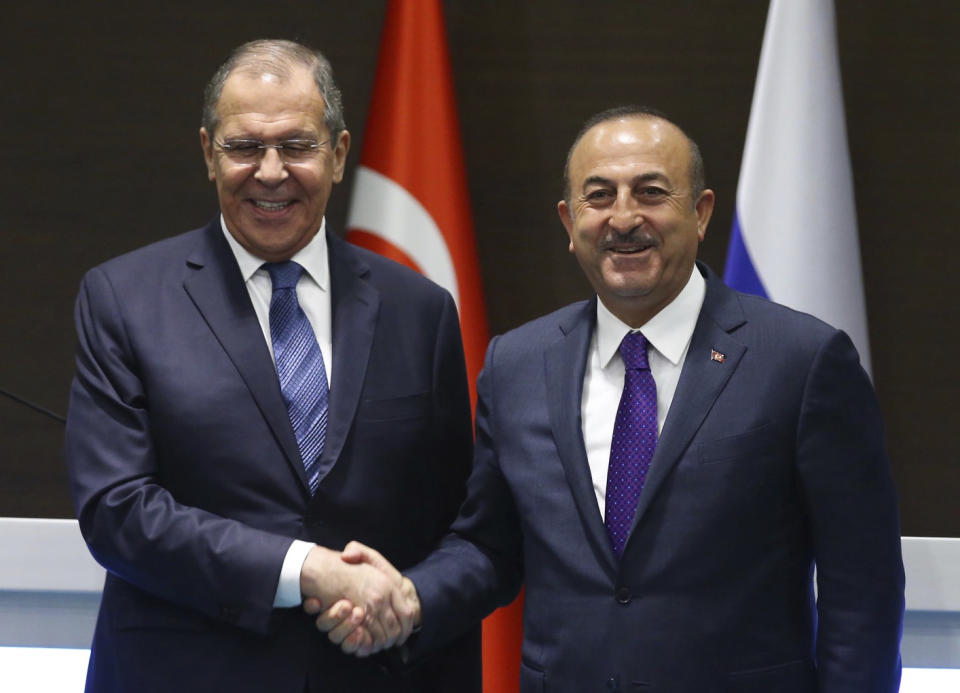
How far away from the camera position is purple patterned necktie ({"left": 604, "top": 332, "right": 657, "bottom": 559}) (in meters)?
2.06

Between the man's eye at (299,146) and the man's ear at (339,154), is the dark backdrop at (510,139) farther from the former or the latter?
the man's eye at (299,146)

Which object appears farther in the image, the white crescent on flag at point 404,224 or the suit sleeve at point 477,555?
the white crescent on flag at point 404,224

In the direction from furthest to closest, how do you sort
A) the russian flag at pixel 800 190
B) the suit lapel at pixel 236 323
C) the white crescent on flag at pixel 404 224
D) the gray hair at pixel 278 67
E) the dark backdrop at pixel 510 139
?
the dark backdrop at pixel 510 139 → the white crescent on flag at pixel 404 224 → the russian flag at pixel 800 190 → the gray hair at pixel 278 67 → the suit lapel at pixel 236 323

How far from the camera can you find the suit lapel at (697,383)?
6.66 ft

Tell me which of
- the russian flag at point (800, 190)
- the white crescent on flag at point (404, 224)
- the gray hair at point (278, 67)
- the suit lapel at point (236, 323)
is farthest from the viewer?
the white crescent on flag at point (404, 224)

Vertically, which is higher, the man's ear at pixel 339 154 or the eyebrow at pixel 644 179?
the man's ear at pixel 339 154

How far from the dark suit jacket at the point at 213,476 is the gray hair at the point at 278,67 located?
0.96ft

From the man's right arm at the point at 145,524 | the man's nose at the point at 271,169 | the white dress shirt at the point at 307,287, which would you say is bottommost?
the man's right arm at the point at 145,524

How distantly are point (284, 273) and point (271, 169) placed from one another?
204 mm

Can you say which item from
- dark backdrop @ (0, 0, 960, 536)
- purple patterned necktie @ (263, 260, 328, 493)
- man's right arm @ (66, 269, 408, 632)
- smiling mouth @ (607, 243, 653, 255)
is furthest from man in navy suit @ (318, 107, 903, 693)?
dark backdrop @ (0, 0, 960, 536)

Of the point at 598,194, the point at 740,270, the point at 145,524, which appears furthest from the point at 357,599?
the point at 740,270

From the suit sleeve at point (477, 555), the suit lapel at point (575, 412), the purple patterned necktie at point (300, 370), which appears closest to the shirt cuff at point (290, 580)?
the purple patterned necktie at point (300, 370)

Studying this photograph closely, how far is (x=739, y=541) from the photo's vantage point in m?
2.02

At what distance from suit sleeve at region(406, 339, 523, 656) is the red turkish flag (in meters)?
1.12
